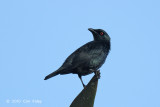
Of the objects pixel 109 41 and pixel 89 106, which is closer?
pixel 89 106

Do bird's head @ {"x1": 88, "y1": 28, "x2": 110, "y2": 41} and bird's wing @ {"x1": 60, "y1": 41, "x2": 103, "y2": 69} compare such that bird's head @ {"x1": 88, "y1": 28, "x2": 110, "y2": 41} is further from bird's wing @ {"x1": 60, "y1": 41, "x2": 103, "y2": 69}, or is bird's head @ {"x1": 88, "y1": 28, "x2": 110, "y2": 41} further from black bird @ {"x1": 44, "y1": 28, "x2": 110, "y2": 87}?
bird's wing @ {"x1": 60, "y1": 41, "x2": 103, "y2": 69}

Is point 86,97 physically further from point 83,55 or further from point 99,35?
point 99,35

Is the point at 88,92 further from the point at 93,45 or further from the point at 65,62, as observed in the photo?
the point at 93,45

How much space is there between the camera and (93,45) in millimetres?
9172

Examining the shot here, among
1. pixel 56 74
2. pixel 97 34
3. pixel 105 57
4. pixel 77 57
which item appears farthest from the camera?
pixel 97 34

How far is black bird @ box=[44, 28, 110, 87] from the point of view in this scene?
316 inches

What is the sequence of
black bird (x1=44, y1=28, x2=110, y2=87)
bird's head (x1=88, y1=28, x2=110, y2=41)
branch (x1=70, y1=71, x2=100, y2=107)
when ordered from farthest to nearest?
bird's head (x1=88, y1=28, x2=110, y2=41) < black bird (x1=44, y1=28, x2=110, y2=87) < branch (x1=70, y1=71, x2=100, y2=107)

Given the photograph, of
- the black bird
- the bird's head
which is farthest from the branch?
the bird's head

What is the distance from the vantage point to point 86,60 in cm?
822

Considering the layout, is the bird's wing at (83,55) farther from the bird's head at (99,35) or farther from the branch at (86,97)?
the branch at (86,97)

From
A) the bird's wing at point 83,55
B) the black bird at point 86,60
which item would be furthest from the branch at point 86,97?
the bird's wing at point 83,55

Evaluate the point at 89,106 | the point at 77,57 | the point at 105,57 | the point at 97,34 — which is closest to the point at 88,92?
the point at 89,106

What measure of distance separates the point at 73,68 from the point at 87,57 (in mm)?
589

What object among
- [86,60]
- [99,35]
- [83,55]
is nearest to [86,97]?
[86,60]
